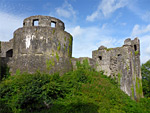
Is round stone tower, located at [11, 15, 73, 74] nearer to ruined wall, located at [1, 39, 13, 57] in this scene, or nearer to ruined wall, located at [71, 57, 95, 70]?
ruined wall, located at [71, 57, 95, 70]

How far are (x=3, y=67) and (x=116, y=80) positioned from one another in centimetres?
1086

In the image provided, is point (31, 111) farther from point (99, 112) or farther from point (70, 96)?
point (99, 112)

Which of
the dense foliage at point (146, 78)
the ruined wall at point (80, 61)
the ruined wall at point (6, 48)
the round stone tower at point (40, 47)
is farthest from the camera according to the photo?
the dense foliage at point (146, 78)

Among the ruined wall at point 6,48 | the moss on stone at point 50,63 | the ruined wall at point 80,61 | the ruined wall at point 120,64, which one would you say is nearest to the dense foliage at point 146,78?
the ruined wall at point 120,64

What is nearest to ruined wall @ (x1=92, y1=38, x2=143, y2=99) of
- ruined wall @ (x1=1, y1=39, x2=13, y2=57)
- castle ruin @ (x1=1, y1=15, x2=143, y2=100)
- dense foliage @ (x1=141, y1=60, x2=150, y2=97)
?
castle ruin @ (x1=1, y1=15, x2=143, y2=100)

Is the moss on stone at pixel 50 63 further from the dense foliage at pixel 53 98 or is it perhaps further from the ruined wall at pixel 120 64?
the ruined wall at pixel 120 64

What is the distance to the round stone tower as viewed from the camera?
13.7 meters

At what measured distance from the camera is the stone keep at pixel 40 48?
539 inches

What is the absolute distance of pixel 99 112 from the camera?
28.3 ft

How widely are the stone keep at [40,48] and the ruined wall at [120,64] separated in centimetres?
404

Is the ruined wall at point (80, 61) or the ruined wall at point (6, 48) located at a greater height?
the ruined wall at point (6, 48)

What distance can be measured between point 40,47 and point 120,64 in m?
7.85

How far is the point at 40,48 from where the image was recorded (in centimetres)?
1387

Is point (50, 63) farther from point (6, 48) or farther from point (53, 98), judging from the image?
point (6, 48)
